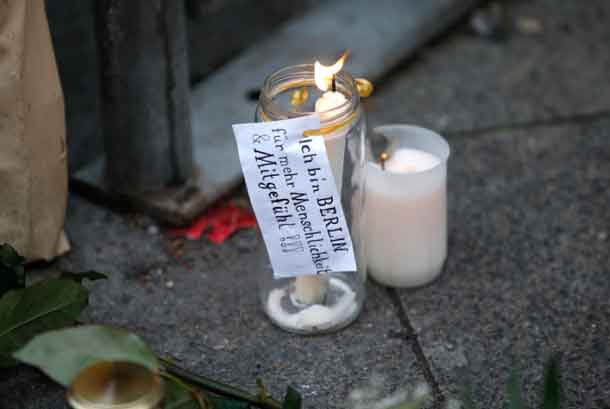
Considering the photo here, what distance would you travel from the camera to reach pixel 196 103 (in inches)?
93.3

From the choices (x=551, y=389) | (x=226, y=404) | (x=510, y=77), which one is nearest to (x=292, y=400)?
(x=226, y=404)

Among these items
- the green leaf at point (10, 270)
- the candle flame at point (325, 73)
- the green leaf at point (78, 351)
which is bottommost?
the green leaf at point (10, 270)

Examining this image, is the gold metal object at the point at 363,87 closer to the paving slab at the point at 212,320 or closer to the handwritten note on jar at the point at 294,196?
the handwritten note on jar at the point at 294,196

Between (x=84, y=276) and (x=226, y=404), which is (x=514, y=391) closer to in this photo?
(x=226, y=404)

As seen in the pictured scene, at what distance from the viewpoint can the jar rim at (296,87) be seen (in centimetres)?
149

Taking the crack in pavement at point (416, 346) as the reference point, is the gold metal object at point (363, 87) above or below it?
above

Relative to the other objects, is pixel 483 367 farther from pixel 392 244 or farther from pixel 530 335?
pixel 392 244

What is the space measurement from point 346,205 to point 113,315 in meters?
0.52

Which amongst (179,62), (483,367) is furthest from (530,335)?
(179,62)

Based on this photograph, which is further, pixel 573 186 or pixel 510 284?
pixel 573 186

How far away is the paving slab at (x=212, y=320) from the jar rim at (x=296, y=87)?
1.46 ft

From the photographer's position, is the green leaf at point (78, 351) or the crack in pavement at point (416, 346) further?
the crack in pavement at point (416, 346)

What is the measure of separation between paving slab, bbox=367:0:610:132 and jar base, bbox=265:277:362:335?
73 centimetres

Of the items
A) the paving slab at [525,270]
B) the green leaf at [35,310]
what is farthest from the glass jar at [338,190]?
the green leaf at [35,310]
